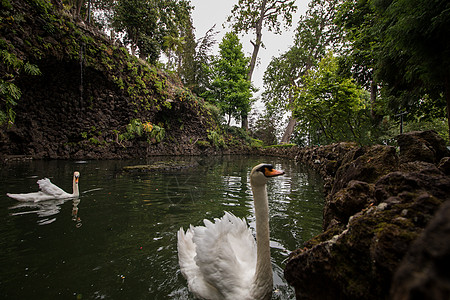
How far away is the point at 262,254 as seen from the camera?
72.5 inches

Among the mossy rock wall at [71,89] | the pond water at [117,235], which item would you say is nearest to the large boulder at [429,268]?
the pond water at [117,235]

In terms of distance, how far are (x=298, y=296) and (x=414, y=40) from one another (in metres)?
3.94

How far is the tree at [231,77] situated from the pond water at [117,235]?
24404 mm

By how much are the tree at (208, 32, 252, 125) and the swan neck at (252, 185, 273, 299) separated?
27.5 m

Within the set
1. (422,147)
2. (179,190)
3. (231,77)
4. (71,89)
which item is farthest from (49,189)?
(231,77)

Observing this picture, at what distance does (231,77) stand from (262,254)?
30.0 metres

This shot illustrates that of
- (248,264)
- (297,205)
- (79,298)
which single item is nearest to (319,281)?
(248,264)

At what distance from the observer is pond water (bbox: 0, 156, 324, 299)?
2.18 meters

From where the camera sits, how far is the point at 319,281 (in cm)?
150

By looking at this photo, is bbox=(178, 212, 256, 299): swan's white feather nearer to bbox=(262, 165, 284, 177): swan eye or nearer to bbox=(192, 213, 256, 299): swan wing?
bbox=(192, 213, 256, 299): swan wing

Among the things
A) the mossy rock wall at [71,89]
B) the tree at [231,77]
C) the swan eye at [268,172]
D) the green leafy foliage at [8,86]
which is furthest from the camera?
the tree at [231,77]

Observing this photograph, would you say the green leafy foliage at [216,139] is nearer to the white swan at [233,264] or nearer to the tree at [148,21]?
the tree at [148,21]

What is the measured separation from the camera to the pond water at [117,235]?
7.16ft

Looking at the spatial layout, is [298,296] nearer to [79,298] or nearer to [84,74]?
[79,298]
